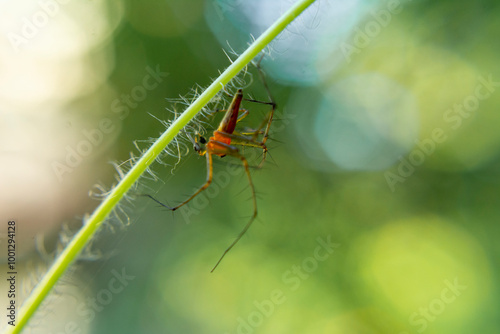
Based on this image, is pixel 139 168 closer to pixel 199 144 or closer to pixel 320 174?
pixel 199 144

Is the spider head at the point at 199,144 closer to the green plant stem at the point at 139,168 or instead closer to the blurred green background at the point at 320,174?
the green plant stem at the point at 139,168

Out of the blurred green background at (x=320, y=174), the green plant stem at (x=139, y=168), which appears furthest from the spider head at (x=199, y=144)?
the blurred green background at (x=320, y=174)

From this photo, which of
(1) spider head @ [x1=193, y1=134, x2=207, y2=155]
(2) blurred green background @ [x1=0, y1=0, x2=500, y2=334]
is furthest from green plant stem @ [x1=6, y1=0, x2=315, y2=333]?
(2) blurred green background @ [x1=0, y1=0, x2=500, y2=334]

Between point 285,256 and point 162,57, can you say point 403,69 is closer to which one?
point 285,256

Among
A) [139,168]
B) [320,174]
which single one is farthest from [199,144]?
[320,174]

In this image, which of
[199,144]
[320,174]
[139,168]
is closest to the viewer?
[139,168]

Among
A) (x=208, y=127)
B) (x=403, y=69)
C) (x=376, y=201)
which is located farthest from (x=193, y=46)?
(x=208, y=127)

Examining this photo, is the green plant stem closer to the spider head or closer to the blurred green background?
the spider head
